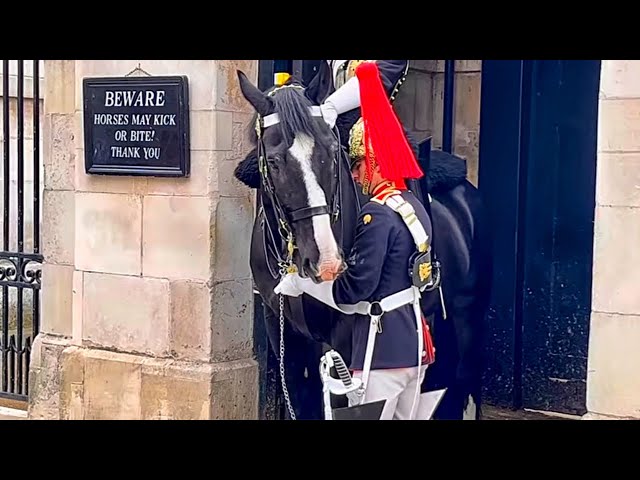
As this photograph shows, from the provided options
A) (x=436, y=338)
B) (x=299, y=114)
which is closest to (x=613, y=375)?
(x=436, y=338)

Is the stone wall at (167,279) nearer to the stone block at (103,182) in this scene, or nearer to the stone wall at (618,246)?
the stone block at (103,182)

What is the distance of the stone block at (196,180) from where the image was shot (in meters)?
5.37

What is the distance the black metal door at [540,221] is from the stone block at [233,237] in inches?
59.1

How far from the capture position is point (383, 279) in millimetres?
4195

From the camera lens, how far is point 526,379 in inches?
242

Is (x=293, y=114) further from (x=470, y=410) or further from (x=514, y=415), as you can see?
(x=514, y=415)

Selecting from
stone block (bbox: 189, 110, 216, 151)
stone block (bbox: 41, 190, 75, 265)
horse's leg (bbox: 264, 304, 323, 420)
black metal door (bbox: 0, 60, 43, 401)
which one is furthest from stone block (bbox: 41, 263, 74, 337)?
horse's leg (bbox: 264, 304, 323, 420)

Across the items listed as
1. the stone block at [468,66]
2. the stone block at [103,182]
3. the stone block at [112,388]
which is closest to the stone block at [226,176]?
the stone block at [103,182]

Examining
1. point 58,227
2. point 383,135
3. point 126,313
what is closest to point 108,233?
point 126,313

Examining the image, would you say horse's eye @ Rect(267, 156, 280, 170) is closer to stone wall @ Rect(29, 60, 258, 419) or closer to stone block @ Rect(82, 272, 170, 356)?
stone wall @ Rect(29, 60, 258, 419)

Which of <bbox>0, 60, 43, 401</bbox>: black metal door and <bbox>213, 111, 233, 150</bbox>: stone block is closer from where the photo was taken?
<bbox>213, 111, 233, 150</bbox>: stone block

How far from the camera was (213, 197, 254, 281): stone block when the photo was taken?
5.41m

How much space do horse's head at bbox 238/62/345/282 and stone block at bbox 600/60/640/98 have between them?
109 cm
